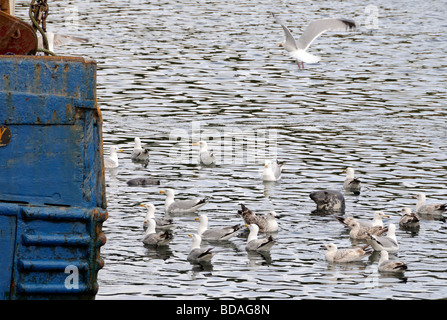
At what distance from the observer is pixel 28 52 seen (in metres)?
11.2

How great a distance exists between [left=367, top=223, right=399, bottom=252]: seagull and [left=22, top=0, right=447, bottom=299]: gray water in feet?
0.66

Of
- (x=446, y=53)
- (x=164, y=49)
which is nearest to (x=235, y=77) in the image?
(x=164, y=49)

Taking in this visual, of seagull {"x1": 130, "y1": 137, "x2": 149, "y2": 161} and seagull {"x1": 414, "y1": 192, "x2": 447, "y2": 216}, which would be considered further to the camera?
seagull {"x1": 130, "y1": 137, "x2": 149, "y2": 161}

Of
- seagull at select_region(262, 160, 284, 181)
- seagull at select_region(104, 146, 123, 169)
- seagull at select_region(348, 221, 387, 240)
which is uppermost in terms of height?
seagull at select_region(104, 146, 123, 169)

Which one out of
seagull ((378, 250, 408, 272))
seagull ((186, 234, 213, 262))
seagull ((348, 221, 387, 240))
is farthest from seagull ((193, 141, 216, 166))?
seagull ((378, 250, 408, 272))

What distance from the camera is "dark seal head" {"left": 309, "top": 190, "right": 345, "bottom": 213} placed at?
17.7m

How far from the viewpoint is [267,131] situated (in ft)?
80.1

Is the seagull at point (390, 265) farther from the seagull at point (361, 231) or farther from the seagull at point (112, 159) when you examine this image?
the seagull at point (112, 159)

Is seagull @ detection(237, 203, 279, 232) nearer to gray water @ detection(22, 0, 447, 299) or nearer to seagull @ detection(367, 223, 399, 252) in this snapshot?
gray water @ detection(22, 0, 447, 299)

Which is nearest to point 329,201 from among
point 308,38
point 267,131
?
point 308,38

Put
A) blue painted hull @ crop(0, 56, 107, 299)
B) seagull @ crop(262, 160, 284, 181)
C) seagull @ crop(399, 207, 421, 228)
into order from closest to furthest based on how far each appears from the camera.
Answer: blue painted hull @ crop(0, 56, 107, 299) < seagull @ crop(399, 207, 421, 228) < seagull @ crop(262, 160, 284, 181)

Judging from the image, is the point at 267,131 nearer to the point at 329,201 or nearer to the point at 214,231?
the point at 329,201
